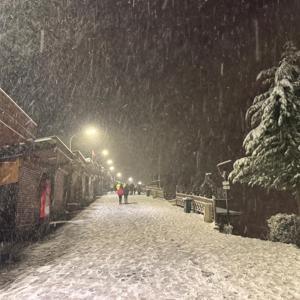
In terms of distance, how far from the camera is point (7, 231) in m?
9.73

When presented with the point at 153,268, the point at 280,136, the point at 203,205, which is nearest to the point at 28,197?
the point at 153,268

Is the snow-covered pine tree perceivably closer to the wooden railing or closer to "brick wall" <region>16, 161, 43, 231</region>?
the wooden railing

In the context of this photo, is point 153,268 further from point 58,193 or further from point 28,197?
point 58,193

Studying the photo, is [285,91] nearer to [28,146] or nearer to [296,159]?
[296,159]

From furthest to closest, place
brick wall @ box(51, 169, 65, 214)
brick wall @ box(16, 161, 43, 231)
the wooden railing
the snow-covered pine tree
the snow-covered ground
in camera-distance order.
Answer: brick wall @ box(51, 169, 65, 214) → the wooden railing → the snow-covered pine tree → brick wall @ box(16, 161, 43, 231) → the snow-covered ground

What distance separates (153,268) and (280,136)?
26.7 ft

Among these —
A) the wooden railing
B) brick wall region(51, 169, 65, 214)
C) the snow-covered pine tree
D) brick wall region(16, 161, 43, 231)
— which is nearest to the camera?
brick wall region(16, 161, 43, 231)

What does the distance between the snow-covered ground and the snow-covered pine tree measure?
330cm

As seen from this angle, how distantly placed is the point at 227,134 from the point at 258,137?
2793 centimetres

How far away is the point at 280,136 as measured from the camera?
1215 cm

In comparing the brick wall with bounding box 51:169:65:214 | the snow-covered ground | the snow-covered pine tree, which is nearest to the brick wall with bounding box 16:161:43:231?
the snow-covered ground

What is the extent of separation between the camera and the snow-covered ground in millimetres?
5535

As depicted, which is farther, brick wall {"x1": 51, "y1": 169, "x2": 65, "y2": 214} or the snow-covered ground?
brick wall {"x1": 51, "y1": 169, "x2": 65, "y2": 214}

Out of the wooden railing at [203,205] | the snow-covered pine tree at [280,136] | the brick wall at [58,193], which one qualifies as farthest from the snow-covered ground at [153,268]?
the brick wall at [58,193]
